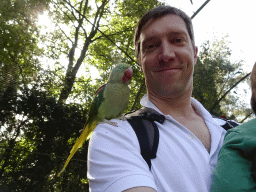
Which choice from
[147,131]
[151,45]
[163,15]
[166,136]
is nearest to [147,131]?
[147,131]

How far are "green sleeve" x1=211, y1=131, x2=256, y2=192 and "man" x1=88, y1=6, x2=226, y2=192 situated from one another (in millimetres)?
69

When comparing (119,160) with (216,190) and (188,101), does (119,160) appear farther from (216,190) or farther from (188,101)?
(188,101)

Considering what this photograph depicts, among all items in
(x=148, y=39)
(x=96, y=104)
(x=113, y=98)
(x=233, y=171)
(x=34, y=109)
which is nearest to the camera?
(x=233, y=171)

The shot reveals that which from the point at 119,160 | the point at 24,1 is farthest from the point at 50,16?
the point at 119,160

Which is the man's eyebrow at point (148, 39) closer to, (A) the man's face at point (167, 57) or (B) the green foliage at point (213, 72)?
(A) the man's face at point (167, 57)

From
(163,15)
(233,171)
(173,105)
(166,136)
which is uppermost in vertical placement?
(163,15)

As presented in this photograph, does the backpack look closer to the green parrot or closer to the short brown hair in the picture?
the green parrot

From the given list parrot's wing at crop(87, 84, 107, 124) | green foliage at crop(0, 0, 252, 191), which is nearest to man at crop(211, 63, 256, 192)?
parrot's wing at crop(87, 84, 107, 124)

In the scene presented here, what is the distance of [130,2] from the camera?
23.9ft

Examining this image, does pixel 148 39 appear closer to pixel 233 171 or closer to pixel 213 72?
pixel 233 171

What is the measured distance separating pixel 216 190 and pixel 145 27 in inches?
43.4

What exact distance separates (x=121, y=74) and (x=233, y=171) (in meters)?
1.04

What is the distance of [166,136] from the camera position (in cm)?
99

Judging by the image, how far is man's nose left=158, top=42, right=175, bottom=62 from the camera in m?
1.19
